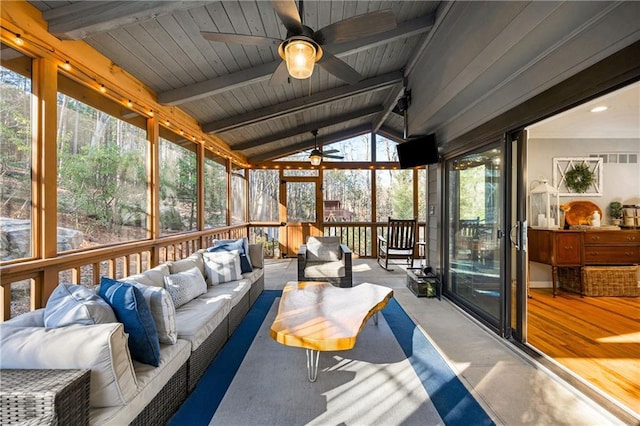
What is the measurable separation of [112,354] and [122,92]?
2559mm

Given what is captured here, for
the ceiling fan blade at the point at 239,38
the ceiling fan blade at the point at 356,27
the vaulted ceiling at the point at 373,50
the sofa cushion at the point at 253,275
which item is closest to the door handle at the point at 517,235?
the vaulted ceiling at the point at 373,50

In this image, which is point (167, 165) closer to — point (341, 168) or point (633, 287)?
point (341, 168)

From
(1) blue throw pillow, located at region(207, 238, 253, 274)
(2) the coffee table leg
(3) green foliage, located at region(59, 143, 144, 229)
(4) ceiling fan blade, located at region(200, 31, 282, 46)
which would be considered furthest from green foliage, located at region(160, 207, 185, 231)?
(2) the coffee table leg

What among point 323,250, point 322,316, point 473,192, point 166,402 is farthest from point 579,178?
point 166,402

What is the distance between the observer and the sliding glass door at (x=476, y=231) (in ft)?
9.69

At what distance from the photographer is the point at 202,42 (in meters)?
2.71

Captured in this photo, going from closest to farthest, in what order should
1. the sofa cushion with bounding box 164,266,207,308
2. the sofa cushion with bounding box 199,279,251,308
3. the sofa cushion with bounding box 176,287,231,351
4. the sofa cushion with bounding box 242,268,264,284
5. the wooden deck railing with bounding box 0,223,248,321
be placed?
the wooden deck railing with bounding box 0,223,248,321 < the sofa cushion with bounding box 176,287,231,351 < the sofa cushion with bounding box 164,266,207,308 < the sofa cushion with bounding box 199,279,251,308 < the sofa cushion with bounding box 242,268,264,284

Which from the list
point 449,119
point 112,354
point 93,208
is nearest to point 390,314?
point 449,119

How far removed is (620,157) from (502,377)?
452 cm

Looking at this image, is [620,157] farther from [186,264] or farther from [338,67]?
[186,264]

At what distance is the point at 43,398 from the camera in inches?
40.3

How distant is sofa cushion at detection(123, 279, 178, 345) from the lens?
1.77 meters

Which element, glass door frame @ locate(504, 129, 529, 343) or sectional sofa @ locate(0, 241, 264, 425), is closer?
sectional sofa @ locate(0, 241, 264, 425)

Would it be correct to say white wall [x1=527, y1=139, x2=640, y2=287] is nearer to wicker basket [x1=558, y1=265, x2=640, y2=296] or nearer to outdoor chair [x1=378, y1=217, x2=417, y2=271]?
wicker basket [x1=558, y1=265, x2=640, y2=296]
